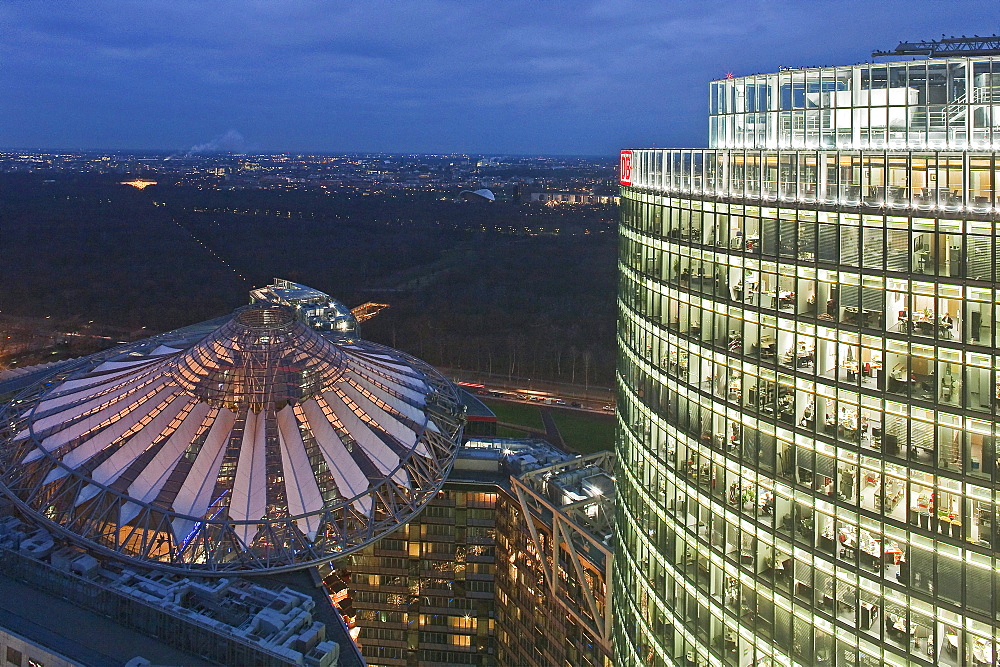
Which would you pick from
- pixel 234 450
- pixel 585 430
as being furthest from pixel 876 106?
pixel 585 430

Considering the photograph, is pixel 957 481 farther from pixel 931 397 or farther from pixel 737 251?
pixel 737 251

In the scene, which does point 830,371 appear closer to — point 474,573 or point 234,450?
point 234,450

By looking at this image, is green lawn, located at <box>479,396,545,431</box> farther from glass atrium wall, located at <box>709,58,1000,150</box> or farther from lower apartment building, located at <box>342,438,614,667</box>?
glass atrium wall, located at <box>709,58,1000,150</box>

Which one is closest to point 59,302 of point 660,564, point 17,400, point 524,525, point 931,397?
point 17,400

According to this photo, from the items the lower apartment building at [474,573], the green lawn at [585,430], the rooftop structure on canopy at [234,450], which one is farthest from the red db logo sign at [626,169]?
the green lawn at [585,430]

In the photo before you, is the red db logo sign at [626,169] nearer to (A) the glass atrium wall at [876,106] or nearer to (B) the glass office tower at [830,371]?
(B) the glass office tower at [830,371]

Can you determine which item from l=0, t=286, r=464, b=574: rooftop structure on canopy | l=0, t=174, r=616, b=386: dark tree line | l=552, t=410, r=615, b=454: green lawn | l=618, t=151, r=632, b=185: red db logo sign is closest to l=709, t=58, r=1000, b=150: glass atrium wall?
l=618, t=151, r=632, b=185: red db logo sign
